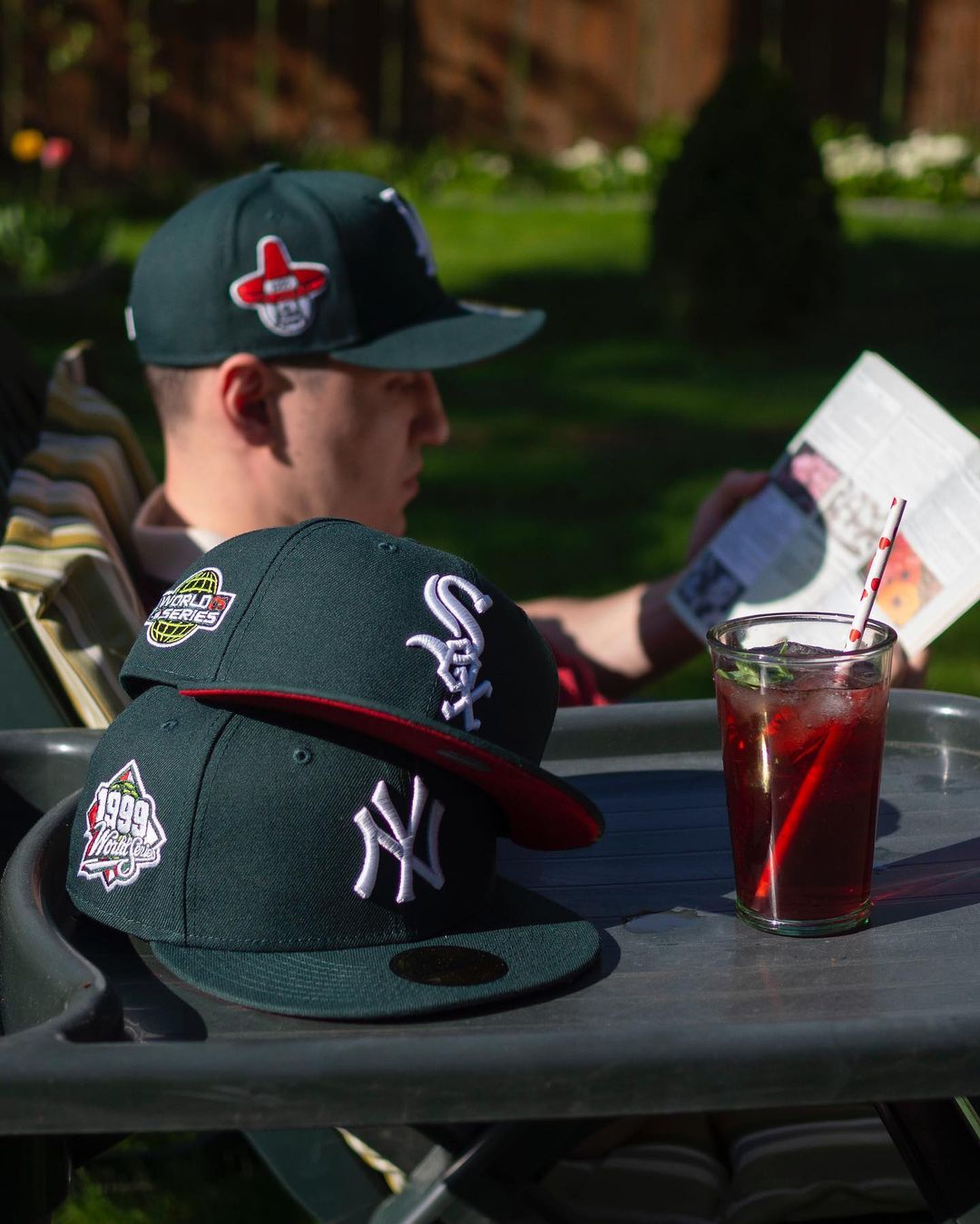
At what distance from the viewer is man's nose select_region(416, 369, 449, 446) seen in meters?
2.47

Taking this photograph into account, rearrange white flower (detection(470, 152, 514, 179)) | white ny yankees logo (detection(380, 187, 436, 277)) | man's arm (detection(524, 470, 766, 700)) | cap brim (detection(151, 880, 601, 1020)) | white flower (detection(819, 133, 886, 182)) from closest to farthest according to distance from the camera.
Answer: cap brim (detection(151, 880, 601, 1020)) → white ny yankees logo (detection(380, 187, 436, 277)) → man's arm (detection(524, 470, 766, 700)) → white flower (detection(819, 133, 886, 182)) → white flower (detection(470, 152, 514, 179))

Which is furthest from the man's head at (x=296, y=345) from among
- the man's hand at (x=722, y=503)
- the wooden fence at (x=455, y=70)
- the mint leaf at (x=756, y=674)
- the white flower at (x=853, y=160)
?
the wooden fence at (x=455, y=70)

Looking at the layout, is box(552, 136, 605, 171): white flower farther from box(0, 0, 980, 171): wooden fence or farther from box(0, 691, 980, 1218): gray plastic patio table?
box(0, 691, 980, 1218): gray plastic patio table

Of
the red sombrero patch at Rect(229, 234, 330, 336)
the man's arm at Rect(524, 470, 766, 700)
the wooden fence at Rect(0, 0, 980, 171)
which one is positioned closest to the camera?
the red sombrero patch at Rect(229, 234, 330, 336)

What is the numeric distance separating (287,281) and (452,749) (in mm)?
1151

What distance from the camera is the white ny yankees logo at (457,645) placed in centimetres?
139

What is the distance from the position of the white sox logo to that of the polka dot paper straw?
0.63 m

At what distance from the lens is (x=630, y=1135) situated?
6.91 ft

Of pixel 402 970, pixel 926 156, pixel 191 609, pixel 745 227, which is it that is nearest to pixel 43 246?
pixel 745 227

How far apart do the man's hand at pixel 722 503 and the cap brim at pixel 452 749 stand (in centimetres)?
132

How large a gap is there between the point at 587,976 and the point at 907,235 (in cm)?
846

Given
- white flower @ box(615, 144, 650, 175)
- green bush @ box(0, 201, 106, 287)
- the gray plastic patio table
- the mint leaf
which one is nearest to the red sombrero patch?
the gray plastic patio table

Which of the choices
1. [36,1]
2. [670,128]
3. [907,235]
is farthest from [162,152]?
[907,235]

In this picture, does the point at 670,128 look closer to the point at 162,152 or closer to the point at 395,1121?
the point at 162,152
